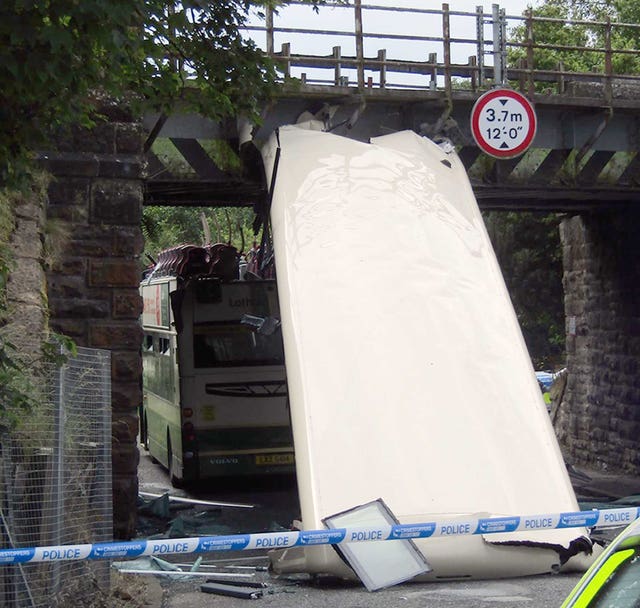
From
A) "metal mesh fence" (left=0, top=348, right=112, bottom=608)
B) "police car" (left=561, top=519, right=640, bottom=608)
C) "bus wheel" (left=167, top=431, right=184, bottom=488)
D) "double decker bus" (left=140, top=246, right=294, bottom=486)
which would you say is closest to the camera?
"police car" (left=561, top=519, right=640, bottom=608)

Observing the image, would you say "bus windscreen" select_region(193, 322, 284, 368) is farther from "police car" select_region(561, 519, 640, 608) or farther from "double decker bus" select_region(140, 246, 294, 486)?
"police car" select_region(561, 519, 640, 608)

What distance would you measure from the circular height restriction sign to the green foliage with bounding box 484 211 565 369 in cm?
2370

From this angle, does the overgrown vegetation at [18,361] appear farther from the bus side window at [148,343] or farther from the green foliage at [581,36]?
the green foliage at [581,36]

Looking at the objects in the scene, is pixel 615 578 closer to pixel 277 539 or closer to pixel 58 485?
pixel 277 539

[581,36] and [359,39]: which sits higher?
[581,36]

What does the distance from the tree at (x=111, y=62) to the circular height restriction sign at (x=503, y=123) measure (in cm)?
747

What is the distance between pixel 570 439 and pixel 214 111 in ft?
55.4

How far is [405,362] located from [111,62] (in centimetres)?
491

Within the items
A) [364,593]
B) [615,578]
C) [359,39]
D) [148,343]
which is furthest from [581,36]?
[615,578]

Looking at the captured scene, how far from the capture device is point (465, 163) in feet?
56.7

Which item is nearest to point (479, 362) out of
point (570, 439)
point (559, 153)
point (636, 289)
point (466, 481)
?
point (466, 481)

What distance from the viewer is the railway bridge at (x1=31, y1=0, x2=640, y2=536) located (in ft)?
44.9

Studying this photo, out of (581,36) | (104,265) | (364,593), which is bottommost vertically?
(364,593)

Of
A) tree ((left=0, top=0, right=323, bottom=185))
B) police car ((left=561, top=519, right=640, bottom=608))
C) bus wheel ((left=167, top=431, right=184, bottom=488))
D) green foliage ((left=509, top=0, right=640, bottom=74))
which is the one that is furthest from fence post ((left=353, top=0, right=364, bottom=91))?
green foliage ((left=509, top=0, right=640, bottom=74))
